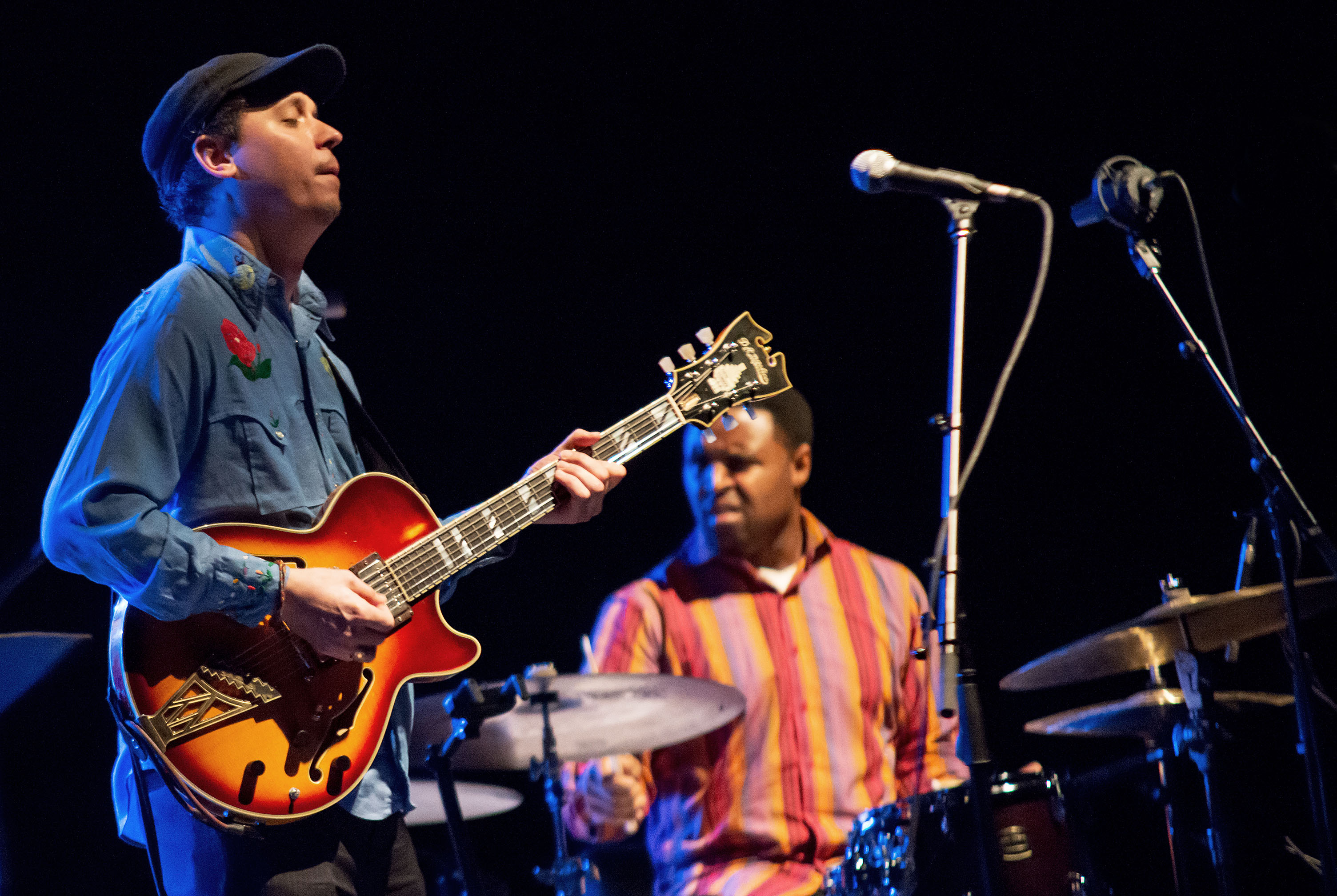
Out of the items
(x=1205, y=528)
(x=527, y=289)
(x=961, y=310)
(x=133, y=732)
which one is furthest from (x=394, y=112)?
(x=1205, y=528)

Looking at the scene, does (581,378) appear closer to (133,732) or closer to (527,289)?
(527,289)

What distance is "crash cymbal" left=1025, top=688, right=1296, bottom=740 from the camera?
3.70m

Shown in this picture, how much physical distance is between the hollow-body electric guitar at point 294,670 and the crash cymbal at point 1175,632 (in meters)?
2.01

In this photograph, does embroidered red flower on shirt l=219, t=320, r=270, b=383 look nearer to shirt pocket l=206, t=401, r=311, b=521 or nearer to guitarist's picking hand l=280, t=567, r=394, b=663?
shirt pocket l=206, t=401, r=311, b=521

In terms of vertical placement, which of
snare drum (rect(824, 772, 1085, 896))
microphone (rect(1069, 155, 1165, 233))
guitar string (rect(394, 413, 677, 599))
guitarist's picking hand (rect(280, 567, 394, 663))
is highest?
microphone (rect(1069, 155, 1165, 233))

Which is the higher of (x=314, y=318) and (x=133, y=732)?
(x=314, y=318)

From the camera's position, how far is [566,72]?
186 inches

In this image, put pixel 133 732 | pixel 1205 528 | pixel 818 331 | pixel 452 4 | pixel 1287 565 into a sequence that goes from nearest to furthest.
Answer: pixel 133 732, pixel 1287 565, pixel 452 4, pixel 1205 528, pixel 818 331

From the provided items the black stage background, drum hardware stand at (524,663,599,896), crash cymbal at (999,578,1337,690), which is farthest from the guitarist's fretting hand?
the black stage background

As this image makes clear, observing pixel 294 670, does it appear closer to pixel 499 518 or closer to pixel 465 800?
pixel 499 518

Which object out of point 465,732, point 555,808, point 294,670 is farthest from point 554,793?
point 294,670

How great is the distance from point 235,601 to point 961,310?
161 cm

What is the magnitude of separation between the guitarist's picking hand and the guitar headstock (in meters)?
1.09

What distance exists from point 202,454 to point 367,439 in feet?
1.53
